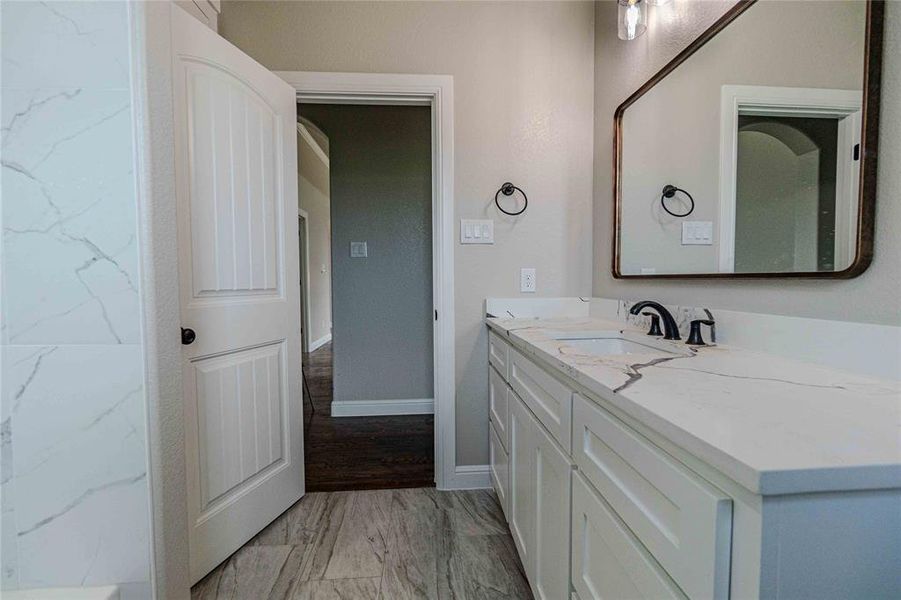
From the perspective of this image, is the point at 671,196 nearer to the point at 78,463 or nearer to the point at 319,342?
the point at 78,463

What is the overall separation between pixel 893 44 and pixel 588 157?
1205 mm

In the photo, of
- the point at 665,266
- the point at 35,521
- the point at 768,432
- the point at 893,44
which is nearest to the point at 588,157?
the point at 665,266

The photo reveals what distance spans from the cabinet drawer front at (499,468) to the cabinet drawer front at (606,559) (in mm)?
635

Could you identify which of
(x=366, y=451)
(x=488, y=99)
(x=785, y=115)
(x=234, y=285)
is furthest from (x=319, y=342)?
(x=785, y=115)

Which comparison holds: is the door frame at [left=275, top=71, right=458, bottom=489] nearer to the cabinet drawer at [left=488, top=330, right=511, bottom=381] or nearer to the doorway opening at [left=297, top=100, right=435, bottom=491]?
the cabinet drawer at [left=488, top=330, right=511, bottom=381]

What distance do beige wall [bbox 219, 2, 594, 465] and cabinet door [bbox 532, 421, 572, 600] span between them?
849 mm

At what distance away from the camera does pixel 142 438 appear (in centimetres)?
102

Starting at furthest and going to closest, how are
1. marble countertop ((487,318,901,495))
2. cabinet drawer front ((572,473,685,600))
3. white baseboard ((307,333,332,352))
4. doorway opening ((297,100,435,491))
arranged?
white baseboard ((307,333,332,352))
doorway opening ((297,100,435,491))
cabinet drawer front ((572,473,685,600))
marble countertop ((487,318,901,495))

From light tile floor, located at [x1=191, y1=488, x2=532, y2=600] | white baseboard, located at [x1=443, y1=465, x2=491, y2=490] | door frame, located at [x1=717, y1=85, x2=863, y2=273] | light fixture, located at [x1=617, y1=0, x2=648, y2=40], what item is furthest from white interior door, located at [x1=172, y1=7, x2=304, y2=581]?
door frame, located at [x1=717, y1=85, x2=863, y2=273]

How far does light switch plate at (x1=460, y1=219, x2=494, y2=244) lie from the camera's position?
1872mm

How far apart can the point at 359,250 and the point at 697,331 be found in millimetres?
2311

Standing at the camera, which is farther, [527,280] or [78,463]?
[527,280]

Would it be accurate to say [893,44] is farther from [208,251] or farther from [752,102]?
[208,251]

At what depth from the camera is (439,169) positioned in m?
1.84
